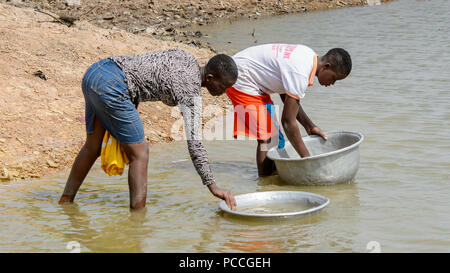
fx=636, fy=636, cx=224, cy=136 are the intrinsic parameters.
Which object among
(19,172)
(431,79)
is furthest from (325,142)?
(431,79)

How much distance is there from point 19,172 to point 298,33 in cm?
899

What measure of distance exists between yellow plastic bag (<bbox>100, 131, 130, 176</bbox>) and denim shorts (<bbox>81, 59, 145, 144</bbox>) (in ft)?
0.34

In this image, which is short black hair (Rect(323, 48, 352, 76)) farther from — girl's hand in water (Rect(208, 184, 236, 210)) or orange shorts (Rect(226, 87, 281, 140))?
girl's hand in water (Rect(208, 184, 236, 210))

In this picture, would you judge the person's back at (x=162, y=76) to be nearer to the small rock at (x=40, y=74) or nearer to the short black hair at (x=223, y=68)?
the short black hair at (x=223, y=68)

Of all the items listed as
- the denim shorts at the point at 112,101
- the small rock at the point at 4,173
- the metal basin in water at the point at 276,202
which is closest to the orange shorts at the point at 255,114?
the metal basin in water at the point at 276,202

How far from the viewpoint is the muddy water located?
3836 mm

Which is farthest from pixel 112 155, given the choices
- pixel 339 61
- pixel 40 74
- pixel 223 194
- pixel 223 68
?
pixel 40 74

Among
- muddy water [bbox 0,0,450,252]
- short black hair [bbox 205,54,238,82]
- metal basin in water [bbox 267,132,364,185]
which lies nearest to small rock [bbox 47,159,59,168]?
muddy water [bbox 0,0,450,252]

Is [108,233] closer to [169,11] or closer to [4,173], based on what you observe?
[4,173]

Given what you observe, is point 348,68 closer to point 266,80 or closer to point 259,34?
point 266,80

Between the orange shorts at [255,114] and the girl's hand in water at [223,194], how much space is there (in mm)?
1122

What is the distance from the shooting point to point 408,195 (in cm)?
470

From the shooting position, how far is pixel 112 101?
3898mm

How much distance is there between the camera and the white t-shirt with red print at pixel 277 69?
15.1 feet
